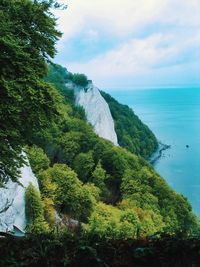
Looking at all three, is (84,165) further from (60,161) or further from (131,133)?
(131,133)

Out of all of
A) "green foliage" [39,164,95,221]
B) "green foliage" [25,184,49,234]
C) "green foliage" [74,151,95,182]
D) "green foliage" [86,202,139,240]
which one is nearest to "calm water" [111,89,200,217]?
"green foliage" [74,151,95,182]

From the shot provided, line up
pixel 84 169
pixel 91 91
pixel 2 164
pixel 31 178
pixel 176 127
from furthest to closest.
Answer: pixel 176 127 < pixel 91 91 < pixel 84 169 < pixel 31 178 < pixel 2 164

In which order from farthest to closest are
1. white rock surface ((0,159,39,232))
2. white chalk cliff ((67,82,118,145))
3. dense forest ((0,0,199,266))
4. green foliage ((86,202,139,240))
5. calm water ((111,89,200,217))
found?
white chalk cliff ((67,82,118,145))
calm water ((111,89,200,217))
green foliage ((86,202,139,240))
white rock surface ((0,159,39,232))
dense forest ((0,0,199,266))

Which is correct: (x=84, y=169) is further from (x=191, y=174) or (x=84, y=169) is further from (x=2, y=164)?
(x=2, y=164)

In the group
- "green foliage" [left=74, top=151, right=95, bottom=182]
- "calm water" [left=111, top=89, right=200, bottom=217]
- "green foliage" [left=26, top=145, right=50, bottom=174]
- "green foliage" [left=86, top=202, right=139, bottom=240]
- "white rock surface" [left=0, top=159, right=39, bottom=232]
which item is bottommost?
"white rock surface" [left=0, top=159, right=39, bottom=232]

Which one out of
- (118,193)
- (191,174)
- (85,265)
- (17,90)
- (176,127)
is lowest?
(85,265)

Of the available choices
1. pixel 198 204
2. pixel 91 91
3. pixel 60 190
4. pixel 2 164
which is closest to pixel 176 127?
pixel 91 91

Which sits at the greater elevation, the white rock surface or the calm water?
the calm water

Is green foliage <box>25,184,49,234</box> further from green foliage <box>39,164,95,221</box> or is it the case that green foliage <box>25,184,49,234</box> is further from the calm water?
the calm water
